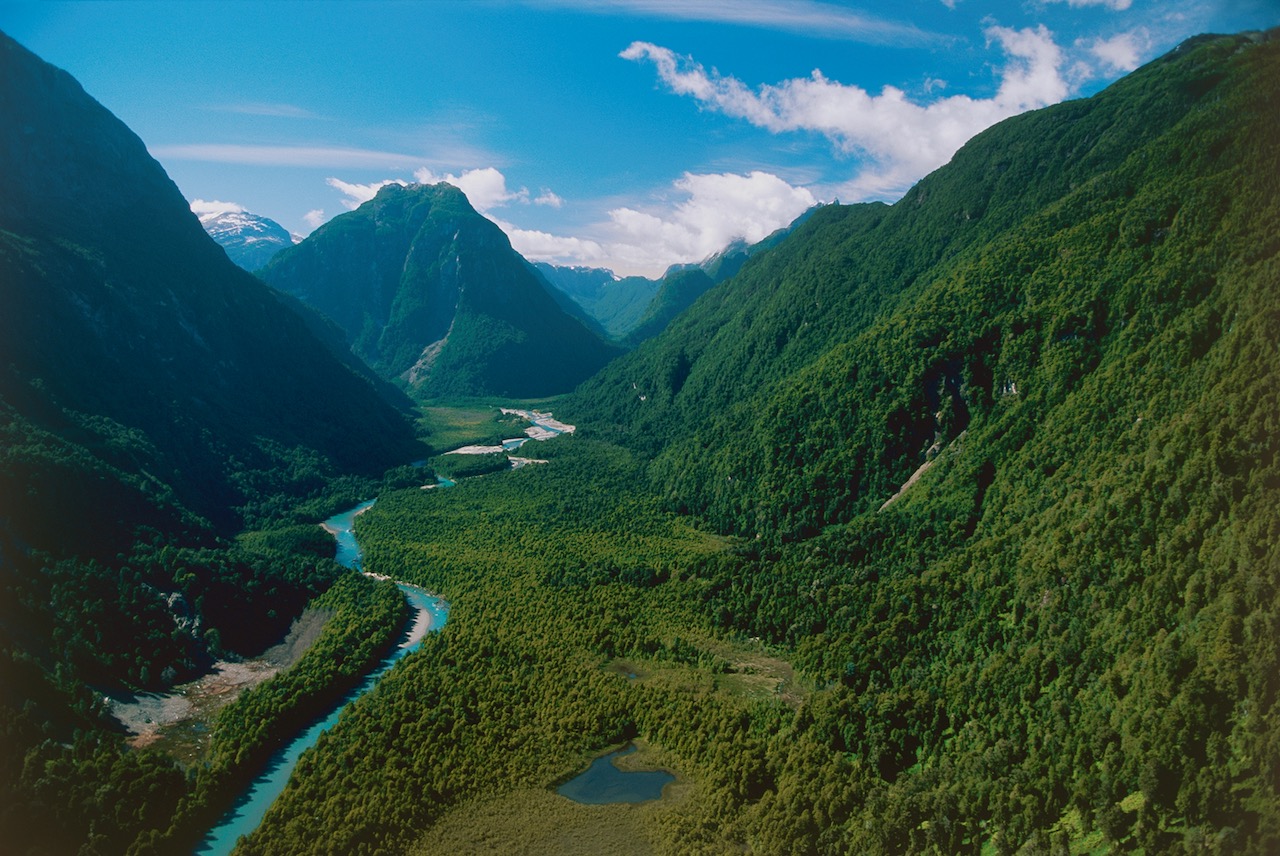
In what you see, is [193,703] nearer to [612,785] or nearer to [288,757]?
[288,757]

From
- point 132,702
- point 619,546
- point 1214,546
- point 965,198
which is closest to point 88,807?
point 132,702

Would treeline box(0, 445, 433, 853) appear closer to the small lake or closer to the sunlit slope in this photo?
the small lake

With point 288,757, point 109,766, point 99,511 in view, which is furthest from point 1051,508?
point 99,511

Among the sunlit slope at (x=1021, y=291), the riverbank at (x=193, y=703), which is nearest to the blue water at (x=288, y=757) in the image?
the riverbank at (x=193, y=703)

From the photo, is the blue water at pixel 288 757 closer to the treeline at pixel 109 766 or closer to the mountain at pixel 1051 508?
the treeline at pixel 109 766

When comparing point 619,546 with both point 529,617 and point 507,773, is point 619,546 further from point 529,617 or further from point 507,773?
point 507,773
